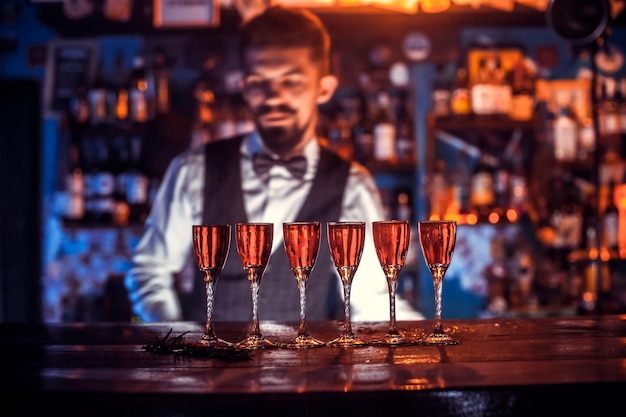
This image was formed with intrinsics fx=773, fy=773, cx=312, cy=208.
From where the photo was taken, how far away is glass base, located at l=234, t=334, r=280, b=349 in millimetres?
1381

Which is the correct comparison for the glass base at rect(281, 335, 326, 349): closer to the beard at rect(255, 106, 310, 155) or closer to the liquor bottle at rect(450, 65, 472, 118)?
the beard at rect(255, 106, 310, 155)

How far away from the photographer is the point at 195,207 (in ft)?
10.0

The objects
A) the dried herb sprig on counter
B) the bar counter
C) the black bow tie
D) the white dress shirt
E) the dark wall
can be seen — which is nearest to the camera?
the bar counter

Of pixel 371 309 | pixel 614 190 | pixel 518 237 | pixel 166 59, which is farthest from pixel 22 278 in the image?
pixel 614 190

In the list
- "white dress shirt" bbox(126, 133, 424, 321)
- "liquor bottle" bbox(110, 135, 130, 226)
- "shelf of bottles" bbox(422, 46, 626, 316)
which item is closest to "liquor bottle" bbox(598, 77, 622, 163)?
"shelf of bottles" bbox(422, 46, 626, 316)

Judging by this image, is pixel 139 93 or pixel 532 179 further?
pixel 532 179

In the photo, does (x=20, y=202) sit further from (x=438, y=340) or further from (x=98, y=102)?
(x=438, y=340)

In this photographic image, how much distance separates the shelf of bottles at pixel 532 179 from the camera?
4.03 m

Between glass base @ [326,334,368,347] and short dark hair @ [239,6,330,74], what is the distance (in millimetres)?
1958

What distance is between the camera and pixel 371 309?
2766 millimetres

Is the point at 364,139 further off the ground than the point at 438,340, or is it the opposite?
the point at 364,139

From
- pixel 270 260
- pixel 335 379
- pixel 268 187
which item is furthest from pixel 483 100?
pixel 335 379

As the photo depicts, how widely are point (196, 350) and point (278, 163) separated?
187 centimetres

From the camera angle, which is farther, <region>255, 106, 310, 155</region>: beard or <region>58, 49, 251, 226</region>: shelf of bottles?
<region>58, 49, 251, 226</region>: shelf of bottles
